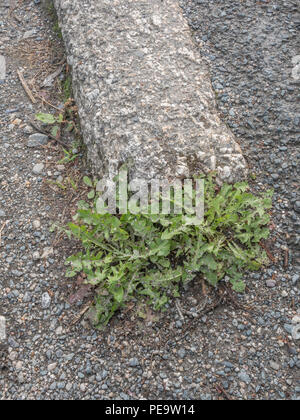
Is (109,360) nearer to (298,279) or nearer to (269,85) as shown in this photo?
(298,279)

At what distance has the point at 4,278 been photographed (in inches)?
117

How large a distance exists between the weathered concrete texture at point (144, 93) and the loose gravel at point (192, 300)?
0.69 feet

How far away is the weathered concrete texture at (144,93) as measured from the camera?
3.01 metres

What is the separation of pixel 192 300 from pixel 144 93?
1.50 metres

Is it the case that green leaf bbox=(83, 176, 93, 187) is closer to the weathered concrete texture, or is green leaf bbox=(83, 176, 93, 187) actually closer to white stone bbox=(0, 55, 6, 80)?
the weathered concrete texture

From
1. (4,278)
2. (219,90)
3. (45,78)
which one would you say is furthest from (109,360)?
(45,78)

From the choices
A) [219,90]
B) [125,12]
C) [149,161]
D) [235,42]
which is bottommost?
[149,161]

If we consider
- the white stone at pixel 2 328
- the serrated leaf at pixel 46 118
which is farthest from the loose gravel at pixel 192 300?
the serrated leaf at pixel 46 118

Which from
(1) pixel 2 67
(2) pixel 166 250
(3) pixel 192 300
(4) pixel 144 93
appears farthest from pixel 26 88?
(3) pixel 192 300

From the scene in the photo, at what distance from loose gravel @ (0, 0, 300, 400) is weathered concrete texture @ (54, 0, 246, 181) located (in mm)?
210

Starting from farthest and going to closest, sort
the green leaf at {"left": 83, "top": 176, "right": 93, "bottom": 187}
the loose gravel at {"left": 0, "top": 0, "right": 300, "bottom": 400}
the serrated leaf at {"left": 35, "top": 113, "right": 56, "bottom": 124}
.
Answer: the serrated leaf at {"left": 35, "top": 113, "right": 56, "bottom": 124}, the green leaf at {"left": 83, "top": 176, "right": 93, "bottom": 187}, the loose gravel at {"left": 0, "top": 0, "right": 300, "bottom": 400}

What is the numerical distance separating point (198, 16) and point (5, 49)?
1842 millimetres

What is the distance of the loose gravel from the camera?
8.35 ft

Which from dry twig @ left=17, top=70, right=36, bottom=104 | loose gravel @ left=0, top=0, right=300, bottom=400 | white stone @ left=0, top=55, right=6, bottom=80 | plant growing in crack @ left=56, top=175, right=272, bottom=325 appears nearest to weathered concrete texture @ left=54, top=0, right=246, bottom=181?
loose gravel @ left=0, top=0, right=300, bottom=400
